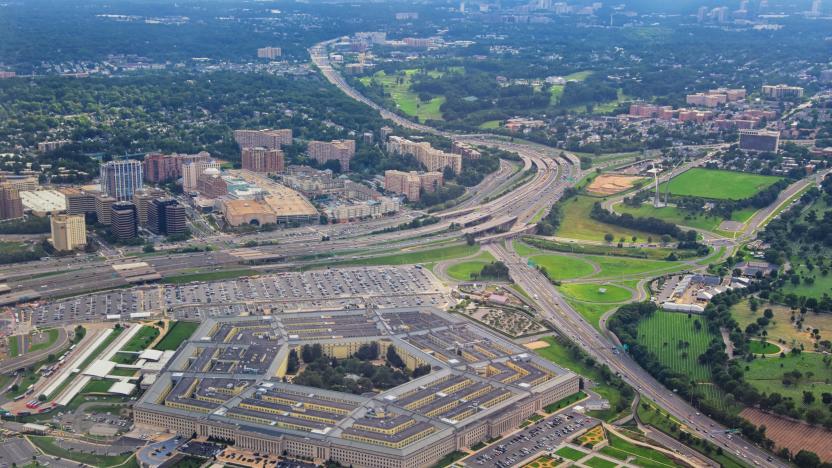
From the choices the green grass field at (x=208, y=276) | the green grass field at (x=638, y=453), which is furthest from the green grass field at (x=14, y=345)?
the green grass field at (x=638, y=453)

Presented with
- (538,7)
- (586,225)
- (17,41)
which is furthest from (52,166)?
(538,7)

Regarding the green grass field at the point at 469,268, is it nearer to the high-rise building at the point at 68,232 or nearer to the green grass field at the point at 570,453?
the high-rise building at the point at 68,232

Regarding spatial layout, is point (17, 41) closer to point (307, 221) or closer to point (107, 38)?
point (107, 38)

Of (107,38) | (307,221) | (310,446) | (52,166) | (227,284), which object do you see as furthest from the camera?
(107,38)

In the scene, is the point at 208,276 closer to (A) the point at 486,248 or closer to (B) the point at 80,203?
(B) the point at 80,203

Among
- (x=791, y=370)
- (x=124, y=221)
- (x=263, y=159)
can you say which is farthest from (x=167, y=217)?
(x=791, y=370)
